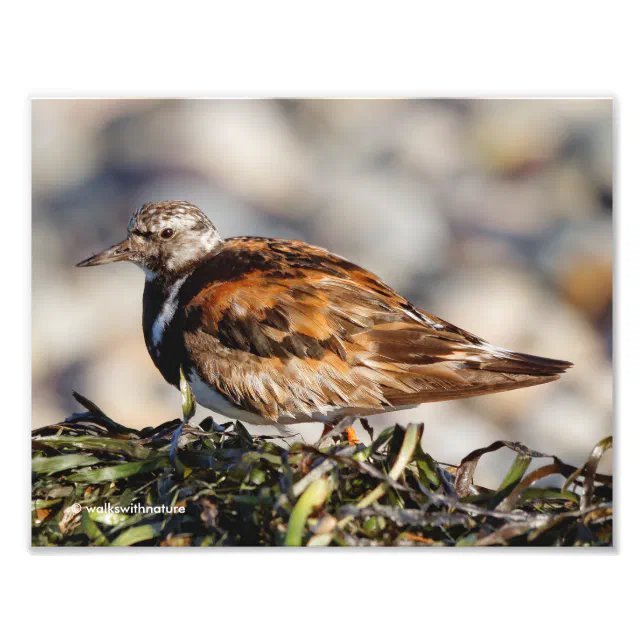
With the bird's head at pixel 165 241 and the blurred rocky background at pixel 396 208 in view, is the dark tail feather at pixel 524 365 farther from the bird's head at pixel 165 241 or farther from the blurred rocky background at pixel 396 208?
the bird's head at pixel 165 241

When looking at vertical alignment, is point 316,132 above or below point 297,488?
above

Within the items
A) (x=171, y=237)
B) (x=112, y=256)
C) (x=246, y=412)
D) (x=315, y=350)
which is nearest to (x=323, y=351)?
(x=315, y=350)

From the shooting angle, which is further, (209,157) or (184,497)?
(209,157)

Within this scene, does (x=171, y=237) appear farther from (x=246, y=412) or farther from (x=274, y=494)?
(x=274, y=494)

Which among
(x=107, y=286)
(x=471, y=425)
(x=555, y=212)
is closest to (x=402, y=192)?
(x=555, y=212)

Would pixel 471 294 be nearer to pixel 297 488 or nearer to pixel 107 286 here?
pixel 297 488

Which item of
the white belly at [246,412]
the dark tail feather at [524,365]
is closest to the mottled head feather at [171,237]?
the white belly at [246,412]
